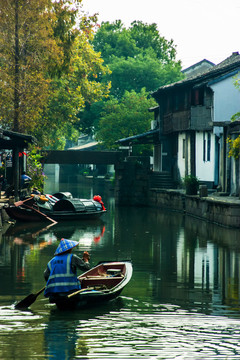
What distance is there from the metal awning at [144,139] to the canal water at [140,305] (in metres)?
23.2

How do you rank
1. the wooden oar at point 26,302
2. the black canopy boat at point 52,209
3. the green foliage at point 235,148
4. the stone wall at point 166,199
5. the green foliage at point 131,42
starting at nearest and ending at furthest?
1. the wooden oar at point 26,302
2. the green foliage at point 235,148
3. the stone wall at point 166,199
4. the black canopy boat at point 52,209
5. the green foliage at point 131,42

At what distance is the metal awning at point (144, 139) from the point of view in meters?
52.6

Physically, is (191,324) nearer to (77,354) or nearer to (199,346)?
(199,346)

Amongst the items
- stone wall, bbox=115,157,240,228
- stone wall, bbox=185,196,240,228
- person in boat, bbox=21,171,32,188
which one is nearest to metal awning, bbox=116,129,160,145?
stone wall, bbox=115,157,240,228

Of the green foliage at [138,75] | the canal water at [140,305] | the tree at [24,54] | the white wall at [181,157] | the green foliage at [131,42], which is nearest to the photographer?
the canal water at [140,305]

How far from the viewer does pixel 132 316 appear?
→ 44.6ft

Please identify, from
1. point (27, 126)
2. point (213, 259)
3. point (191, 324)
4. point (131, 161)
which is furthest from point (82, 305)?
point (131, 161)

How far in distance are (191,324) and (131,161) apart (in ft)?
126

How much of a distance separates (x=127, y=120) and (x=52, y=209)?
87.3 feet

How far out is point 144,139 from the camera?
55.2m

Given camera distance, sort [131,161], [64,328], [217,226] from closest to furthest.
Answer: [64,328] < [217,226] < [131,161]

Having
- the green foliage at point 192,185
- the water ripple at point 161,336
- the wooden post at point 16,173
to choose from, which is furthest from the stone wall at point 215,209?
the water ripple at point 161,336

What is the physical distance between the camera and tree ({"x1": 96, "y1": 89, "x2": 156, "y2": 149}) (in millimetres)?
60594

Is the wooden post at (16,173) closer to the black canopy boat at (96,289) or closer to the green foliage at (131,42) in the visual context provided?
the black canopy boat at (96,289)
